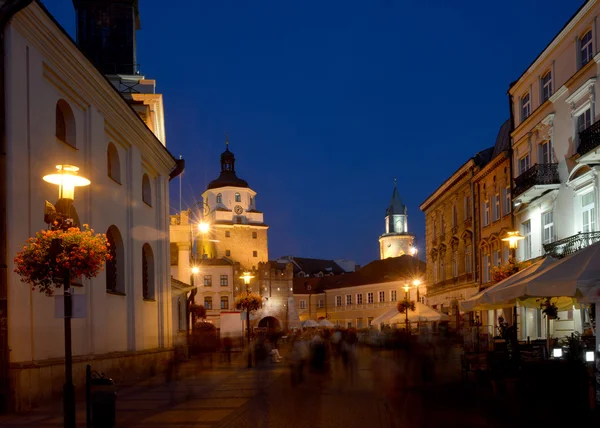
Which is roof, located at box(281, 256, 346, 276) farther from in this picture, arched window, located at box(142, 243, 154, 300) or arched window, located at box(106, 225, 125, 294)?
arched window, located at box(106, 225, 125, 294)

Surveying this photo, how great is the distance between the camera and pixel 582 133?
82.3 feet

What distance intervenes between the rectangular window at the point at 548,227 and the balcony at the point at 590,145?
6.27 m

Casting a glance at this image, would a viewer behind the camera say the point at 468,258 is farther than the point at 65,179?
Yes

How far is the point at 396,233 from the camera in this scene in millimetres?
140500

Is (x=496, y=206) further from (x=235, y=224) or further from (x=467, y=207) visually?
(x=235, y=224)

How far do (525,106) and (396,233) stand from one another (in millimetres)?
105676

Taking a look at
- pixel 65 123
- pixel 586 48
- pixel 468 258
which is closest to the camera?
pixel 65 123

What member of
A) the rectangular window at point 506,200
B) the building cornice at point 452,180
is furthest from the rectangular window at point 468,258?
the rectangular window at point 506,200

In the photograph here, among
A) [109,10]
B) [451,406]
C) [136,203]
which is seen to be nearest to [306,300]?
[109,10]

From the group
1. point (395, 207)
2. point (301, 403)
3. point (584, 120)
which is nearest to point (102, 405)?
point (301, 403)

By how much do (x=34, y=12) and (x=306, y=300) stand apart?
A: 94.6 m

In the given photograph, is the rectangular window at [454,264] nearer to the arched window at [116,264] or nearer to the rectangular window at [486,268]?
the rectangular window at [486,268]

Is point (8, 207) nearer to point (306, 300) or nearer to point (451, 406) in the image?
point (451, 406)

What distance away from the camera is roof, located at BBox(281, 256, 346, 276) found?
13375 cm
